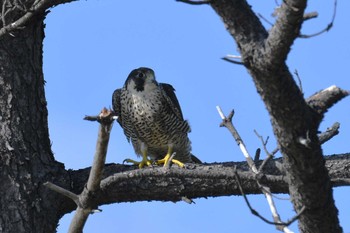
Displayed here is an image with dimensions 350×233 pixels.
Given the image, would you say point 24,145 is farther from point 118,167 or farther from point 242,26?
point 242,26

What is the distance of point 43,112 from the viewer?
5.64 metres

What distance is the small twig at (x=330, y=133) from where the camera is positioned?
13.1 ft

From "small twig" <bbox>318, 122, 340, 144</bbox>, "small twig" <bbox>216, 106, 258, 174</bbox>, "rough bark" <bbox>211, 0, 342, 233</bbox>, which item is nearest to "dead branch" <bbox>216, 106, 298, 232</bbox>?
"small twig" <bbox>216, 106, 258, 174</bbox>

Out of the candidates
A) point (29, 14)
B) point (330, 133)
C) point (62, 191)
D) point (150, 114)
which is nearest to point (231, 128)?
point (330, 133)

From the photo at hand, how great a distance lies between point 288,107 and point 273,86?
Result: 0.12 m

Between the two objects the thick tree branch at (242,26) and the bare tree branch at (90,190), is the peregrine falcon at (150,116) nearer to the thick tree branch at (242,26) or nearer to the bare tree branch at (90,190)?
the bare tree branch at (90,190)

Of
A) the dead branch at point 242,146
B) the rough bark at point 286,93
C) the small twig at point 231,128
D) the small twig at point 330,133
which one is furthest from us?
the small twig at point 231,128

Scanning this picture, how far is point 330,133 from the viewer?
4.01 metres

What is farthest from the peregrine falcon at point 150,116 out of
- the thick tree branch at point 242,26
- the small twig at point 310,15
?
the small twig at point 310,15

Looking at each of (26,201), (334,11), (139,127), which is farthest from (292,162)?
(139,127)

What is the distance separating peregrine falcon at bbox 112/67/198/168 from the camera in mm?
7266

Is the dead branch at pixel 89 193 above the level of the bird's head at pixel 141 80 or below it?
below

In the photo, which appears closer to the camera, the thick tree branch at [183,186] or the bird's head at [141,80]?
the thick tree branch at [183,186]

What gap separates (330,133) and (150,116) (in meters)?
3.42
